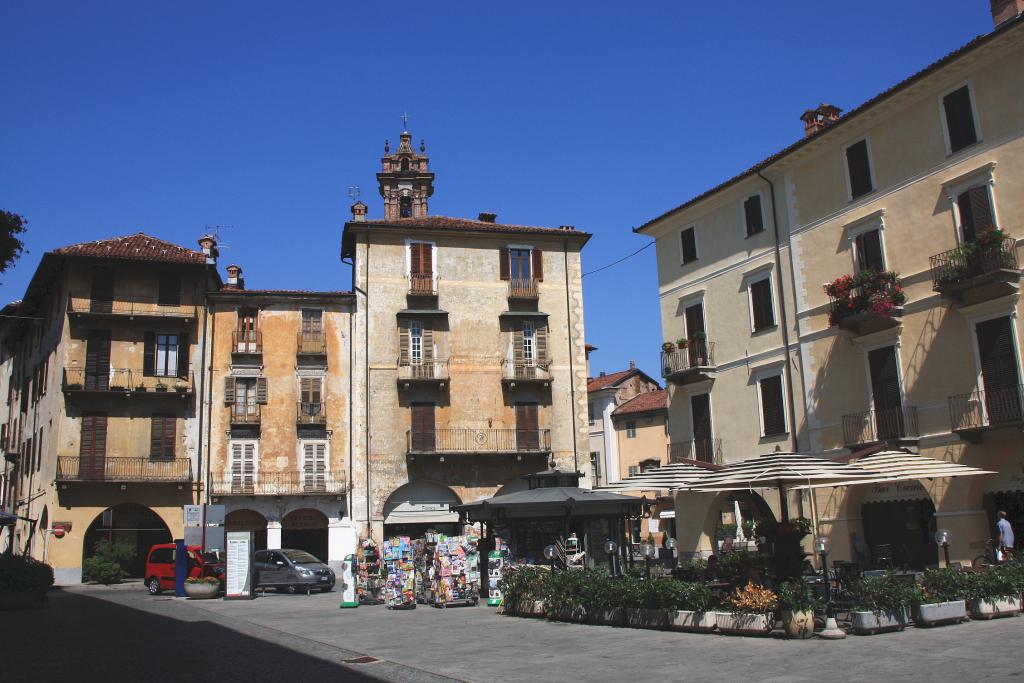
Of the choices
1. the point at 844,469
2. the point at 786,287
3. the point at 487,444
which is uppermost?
the point at 786,287

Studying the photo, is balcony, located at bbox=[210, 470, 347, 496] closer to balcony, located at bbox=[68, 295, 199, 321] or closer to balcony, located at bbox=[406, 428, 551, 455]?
balcony, located at bbox=[406, 428, 551, 455]

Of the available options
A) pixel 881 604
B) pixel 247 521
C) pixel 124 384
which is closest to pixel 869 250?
pixel 881 604

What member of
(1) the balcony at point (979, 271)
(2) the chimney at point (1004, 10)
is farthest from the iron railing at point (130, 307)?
(2) the chimney at point (1004, 10)

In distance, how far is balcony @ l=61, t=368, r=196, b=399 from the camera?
37406 millimetres

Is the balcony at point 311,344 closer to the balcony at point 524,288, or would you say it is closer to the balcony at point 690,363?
the balcony at point 524,288

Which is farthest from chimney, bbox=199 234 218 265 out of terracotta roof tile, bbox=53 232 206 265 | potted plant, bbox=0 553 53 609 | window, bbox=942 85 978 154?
window, bbox=942 85 978 154

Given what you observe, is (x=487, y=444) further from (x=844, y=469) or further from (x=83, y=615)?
(x=844, y=469)

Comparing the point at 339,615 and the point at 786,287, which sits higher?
the point at 786,287

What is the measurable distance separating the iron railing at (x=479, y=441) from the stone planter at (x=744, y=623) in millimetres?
25102

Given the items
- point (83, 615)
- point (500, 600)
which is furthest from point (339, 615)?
point (83, 615)

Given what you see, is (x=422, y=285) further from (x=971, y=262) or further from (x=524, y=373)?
(x=971, y=262)

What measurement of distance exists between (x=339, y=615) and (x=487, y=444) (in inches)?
734

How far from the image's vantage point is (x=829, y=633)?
44.1 feet

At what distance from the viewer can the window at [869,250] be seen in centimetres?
2445
